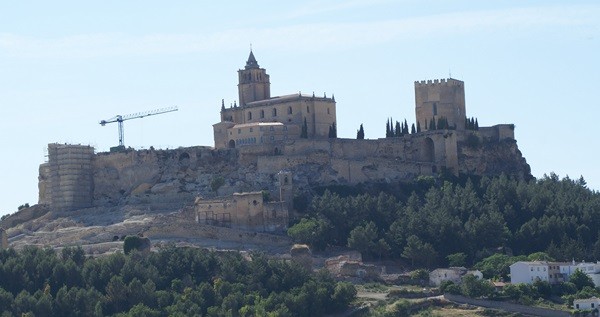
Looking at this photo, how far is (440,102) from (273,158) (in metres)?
11.0

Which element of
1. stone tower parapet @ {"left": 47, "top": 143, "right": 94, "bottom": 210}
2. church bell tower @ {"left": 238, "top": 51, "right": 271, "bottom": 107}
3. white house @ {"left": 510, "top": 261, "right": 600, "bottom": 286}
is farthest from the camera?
church bell tower @ {"left": 238, "top": 51, "right": 271, "bottom": 107}

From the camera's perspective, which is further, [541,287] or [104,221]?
[104,221]

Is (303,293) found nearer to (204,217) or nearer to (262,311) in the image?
(262,311)

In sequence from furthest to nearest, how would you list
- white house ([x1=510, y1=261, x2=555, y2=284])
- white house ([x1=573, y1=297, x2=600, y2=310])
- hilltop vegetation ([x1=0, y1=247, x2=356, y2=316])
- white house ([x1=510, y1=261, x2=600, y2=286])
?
white house ([x1=510, y1=261, x2=600, y2=286]), white house ([x1=510, y1=261, x2=555, y2=284]), hilltop vegetation ([x1=0, y1=247, x2=356, y2=316]), white house ([x1=573, y1=297, x2=600, y2=310])

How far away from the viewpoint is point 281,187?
319 feet

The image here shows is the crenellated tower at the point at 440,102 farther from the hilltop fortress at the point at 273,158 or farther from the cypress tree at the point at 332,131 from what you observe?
the cypress tree at the point at 332,131

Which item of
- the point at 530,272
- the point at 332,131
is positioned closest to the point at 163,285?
the point at 530,272

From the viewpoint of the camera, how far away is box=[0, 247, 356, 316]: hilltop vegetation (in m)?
82.6

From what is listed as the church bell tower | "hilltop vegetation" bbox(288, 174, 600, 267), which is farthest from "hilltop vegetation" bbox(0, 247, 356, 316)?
the church bell tower

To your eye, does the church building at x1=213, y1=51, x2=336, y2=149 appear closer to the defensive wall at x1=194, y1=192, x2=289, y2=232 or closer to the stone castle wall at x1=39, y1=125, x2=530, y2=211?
the stone castle wall at x1=39, y1=125, x2=530, y2=211

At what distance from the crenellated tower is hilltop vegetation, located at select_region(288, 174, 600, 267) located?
20.9 ft

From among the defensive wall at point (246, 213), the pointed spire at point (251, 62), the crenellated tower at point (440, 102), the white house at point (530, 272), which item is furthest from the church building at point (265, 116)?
the white house at point (530, 272)

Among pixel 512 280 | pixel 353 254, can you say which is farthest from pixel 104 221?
pixel 512 280

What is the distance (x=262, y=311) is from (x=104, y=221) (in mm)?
20321
